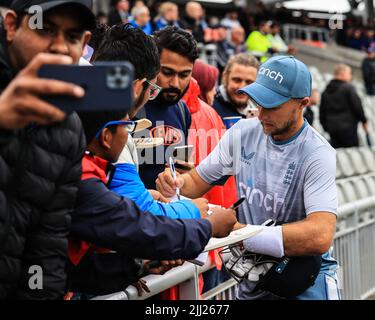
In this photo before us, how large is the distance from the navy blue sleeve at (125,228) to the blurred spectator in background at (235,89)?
3.35 m

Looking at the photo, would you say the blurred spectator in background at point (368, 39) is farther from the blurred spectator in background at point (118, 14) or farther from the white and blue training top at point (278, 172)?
the white and blue training top at point (278, 172)

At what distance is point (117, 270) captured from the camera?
2.17 m

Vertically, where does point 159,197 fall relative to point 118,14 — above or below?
below

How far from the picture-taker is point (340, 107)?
34.6 feet

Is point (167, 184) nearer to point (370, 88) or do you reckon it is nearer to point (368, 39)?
Result: point (370, 88)

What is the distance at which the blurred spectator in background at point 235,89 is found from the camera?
17.4ft

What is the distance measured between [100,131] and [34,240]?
442mm

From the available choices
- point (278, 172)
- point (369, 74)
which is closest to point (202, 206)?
point (278, 172)

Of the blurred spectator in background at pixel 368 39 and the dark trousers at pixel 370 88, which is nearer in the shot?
the dark trousers at pixel 370 88

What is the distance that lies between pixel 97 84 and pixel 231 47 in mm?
12912

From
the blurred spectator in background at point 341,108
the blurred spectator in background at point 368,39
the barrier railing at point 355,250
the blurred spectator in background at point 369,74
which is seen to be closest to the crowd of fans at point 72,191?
the barrier railing at point 355,250

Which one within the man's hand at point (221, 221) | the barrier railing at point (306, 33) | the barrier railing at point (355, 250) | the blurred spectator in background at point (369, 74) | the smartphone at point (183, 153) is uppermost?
the barrier railing at point (306, 33)
